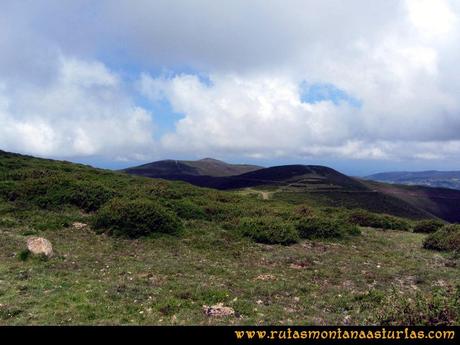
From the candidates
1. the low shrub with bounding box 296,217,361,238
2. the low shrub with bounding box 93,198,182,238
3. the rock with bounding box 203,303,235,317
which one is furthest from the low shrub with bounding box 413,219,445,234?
the rock with bounding box 203,303,235,317

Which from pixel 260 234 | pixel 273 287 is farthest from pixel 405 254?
pixel 273 287

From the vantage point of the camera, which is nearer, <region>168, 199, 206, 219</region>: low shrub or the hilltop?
<region>168, 199, 206, 219</region>: low shrub

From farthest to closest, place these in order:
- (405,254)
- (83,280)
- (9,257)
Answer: (405,254) < (9,257) < (83,280)

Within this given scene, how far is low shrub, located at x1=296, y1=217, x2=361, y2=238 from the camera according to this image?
85.6ft

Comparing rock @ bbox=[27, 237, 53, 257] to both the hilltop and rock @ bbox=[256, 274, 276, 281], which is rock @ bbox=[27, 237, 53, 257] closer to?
rock @ bbox=[256, 274, 276, 281]

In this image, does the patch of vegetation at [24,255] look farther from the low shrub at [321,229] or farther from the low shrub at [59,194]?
the low shrub at [321,229]

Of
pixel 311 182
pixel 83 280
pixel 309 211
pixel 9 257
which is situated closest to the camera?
pixel 83 280

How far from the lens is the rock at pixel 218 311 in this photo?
38.4 ft

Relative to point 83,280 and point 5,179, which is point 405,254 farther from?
point 5,179

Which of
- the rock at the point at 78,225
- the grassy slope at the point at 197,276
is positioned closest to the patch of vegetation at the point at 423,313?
the grassy slope at the point at 197,276

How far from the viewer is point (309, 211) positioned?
36750mm

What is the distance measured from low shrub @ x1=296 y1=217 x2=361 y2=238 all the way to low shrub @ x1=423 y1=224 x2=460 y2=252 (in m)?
4.86
